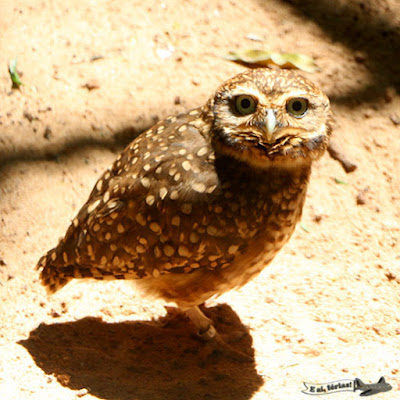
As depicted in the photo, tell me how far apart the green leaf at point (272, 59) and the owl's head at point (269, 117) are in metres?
1.86

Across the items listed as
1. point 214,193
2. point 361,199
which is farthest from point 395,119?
point 214,193

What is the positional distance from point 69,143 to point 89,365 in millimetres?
1704

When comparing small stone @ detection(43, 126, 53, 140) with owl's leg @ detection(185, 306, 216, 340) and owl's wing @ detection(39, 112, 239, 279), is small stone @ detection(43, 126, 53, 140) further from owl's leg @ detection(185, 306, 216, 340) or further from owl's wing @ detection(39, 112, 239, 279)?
owl's leg @ detection(185, 306, 216, 340)

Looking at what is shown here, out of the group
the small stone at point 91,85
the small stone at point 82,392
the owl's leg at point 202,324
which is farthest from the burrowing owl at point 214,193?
the small stone at point 91,85

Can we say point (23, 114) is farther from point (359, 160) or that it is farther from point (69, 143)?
point (359, 160)

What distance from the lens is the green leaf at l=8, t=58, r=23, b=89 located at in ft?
15.8

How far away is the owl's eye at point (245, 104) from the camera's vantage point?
302 centimetres

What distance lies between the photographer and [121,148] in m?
4.68

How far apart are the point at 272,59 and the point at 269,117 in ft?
7.09

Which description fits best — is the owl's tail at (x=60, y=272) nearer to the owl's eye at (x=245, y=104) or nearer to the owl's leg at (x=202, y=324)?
the owl's leg at (x=202, y=324)

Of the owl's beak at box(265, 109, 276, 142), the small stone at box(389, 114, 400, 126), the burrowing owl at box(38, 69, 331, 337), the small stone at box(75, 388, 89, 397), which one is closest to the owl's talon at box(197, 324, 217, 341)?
the burrowing owl at box(38, 69, 331, 337)

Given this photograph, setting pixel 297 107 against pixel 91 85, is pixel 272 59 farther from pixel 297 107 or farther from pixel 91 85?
pixel 297 107

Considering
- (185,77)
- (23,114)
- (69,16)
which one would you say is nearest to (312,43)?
(185,77)

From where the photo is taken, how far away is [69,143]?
4.64m
